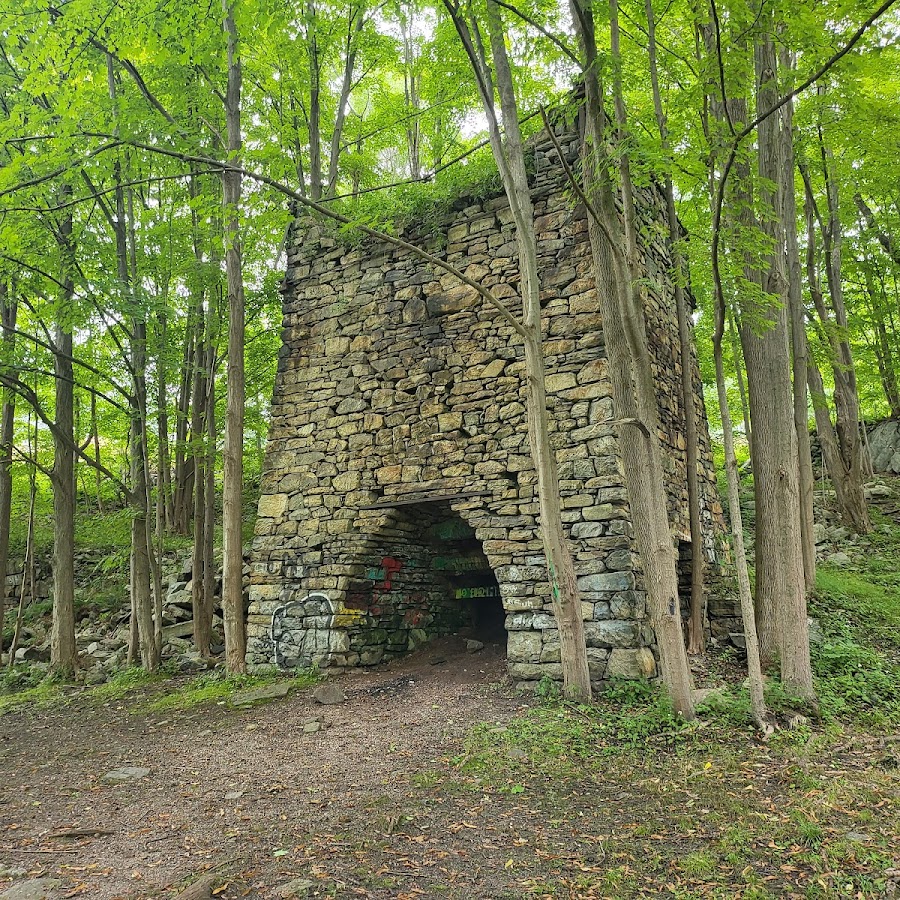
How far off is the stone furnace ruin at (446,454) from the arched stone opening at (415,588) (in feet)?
0.07

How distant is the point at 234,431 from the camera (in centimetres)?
733

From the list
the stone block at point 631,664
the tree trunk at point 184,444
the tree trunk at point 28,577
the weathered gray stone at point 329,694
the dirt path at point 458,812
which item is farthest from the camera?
the tree trunk at point 28,577

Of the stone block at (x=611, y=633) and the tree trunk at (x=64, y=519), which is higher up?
the tree trunk at (x=64, y=519)

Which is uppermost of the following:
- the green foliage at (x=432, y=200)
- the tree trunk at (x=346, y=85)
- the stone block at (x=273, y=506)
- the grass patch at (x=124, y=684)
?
the tree trunk at (x=346, y=85)

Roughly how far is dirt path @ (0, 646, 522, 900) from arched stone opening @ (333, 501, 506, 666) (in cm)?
60

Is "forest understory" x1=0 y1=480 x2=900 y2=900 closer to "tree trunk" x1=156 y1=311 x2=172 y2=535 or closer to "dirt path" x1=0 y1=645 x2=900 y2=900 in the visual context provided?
"dirt path" x1=0 y1=645 x2=900 y2=900

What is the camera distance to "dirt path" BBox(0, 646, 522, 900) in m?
3.01

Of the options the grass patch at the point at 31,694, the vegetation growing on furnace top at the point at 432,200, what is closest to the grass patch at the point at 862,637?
the vegetation growing on furnace top at the point at 432,200

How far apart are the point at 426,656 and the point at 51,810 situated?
400cm

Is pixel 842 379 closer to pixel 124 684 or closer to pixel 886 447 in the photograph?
pixel 886 447

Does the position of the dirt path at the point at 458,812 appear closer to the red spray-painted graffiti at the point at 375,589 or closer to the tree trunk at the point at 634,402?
the tree trunk at the point at 634,402

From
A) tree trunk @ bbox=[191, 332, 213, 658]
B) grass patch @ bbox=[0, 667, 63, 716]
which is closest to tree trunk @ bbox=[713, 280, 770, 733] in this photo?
tree trunk @ bbox=[191, 332, 213, 658]

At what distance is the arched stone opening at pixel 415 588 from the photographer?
705cm

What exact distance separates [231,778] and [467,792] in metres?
1.74
